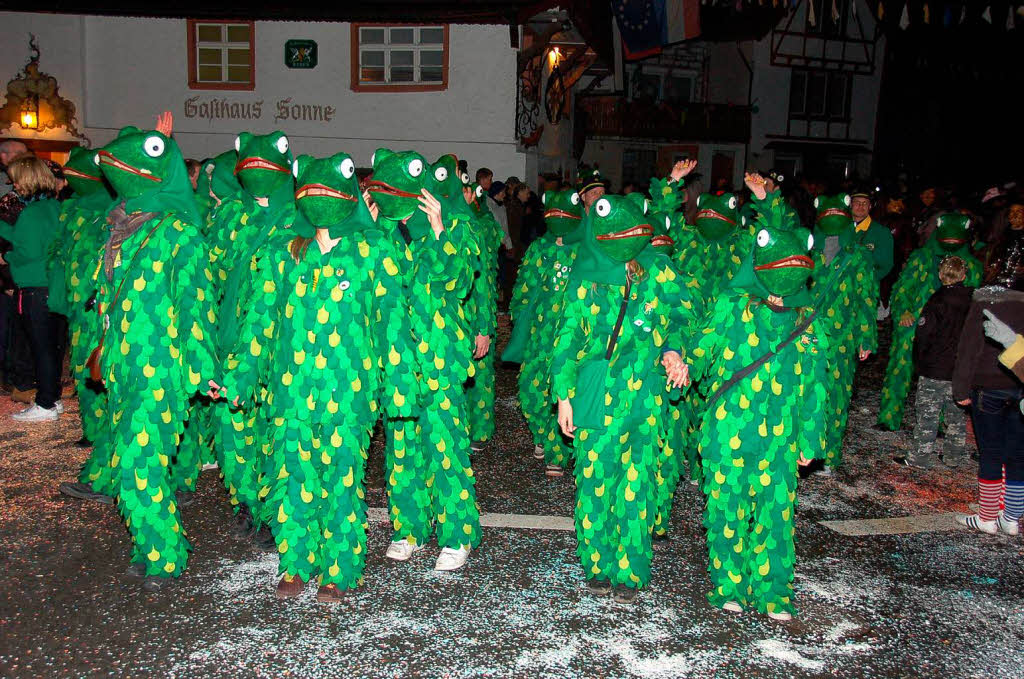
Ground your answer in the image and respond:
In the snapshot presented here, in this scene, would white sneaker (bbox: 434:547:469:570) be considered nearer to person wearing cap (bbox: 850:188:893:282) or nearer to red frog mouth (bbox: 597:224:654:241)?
red frog mouth (bbox: 597:224:654:241)

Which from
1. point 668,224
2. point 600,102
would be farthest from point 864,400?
point 600,102

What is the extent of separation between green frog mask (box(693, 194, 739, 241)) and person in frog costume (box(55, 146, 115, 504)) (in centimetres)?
457

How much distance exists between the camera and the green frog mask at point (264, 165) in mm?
4652

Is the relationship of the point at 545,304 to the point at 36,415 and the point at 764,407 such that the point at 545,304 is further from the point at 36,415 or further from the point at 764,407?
the point at 36,415

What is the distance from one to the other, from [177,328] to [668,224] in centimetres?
Answer: 317

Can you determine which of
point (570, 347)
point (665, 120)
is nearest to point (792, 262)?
point (570, 347)

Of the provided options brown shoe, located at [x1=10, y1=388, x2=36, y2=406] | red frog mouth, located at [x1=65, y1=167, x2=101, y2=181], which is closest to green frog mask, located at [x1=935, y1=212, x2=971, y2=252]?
red frog mouth, located at [x1=65, y1=167, x2=101, y2=181]

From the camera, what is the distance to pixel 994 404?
5.37 m

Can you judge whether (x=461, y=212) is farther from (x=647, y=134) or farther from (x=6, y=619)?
(x=647, y=134)

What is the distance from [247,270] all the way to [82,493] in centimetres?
234

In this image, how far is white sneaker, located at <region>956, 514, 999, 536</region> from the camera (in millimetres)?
5574

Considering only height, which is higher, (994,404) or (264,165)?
(264,165)

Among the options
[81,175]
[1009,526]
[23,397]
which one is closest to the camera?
[1009,526]

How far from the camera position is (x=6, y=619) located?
4.16m
